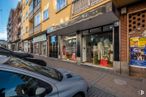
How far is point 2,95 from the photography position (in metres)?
3.15

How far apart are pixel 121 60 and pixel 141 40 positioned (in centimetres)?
173

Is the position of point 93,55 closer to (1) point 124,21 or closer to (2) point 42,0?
(1) point 124,21

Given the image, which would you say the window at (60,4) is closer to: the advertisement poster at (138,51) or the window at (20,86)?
the advertisement poster at (138,51)

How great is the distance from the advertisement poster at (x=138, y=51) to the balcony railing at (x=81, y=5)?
3.47 m

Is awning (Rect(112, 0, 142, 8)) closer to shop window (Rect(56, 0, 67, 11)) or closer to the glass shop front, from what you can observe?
the glass shop front

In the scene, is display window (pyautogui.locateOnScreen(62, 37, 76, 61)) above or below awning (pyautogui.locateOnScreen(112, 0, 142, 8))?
below

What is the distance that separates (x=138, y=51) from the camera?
1040 centimetres

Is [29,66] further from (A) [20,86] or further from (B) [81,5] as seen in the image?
(B) [81,5]

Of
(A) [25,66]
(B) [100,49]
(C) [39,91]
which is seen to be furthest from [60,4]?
(C) [39,91]

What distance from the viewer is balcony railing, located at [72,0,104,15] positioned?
1321 centimetres

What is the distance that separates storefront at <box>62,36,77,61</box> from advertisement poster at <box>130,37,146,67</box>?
26.7 ft

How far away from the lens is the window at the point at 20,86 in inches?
128

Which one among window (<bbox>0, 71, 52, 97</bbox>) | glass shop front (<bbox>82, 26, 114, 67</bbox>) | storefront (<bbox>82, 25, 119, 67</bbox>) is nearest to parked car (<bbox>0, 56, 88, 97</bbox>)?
window (<bbox>0, 71, 52, 97</bbox>)

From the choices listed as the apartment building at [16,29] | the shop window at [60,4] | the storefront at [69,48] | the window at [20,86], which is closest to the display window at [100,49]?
the storefront at [69,48]
